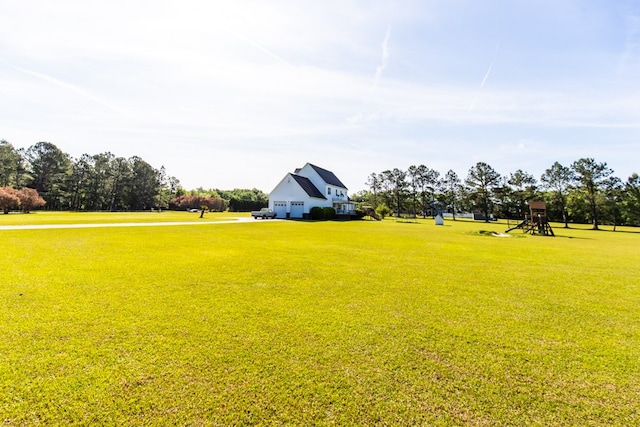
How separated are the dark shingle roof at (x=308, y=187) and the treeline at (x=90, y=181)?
33566mm

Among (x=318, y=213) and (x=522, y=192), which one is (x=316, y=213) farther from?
(x=522, y=192)

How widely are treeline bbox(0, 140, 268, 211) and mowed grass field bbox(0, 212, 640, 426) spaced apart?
59.5 metres

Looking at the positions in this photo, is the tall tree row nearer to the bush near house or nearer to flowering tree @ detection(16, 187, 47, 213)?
flowering tree @ detection(16, 187, 47, 213)

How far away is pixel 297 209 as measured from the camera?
34781 millimetres

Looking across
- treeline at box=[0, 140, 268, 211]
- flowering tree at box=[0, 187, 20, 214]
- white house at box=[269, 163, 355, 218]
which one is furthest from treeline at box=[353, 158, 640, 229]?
flowering tree at box=[0, 187, 20, 214]

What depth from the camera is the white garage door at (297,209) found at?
34.6m

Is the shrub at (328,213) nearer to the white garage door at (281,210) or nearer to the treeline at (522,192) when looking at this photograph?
the white garage door at (281,210)

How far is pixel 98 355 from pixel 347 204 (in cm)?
4028

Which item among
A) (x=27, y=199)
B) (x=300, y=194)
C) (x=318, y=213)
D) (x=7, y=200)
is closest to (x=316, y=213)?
(x=318, y=213)

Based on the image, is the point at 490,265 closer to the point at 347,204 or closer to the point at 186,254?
the point at 186,254

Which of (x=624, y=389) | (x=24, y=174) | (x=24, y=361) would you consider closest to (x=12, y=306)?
(x=24, y=361)

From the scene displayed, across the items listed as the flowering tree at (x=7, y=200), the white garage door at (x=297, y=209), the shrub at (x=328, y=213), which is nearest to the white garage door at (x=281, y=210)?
the white garage door at (x=297, y=209)

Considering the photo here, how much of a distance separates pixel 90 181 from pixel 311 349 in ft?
249

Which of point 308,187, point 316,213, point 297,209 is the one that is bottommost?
point 316,213
